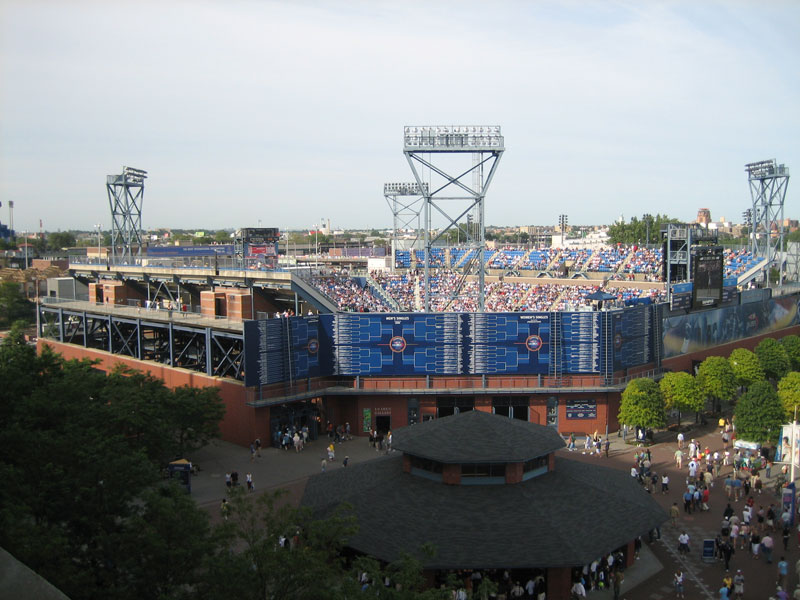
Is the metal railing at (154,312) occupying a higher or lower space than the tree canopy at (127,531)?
higher

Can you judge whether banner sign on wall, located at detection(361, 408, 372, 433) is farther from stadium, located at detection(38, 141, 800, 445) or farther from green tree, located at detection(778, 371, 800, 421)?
green tree, located at detection(778, 371, 800, 421)

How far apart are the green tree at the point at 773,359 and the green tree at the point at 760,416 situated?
1275 centimetres

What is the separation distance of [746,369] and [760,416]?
410 inches

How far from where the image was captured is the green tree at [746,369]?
43.4 metres

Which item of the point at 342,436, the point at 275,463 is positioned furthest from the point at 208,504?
the point at 342,436

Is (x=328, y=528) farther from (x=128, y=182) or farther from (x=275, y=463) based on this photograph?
(x=128, y=182)

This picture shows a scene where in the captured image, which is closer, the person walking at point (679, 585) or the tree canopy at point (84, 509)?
the tree canopy at point (84, 509)

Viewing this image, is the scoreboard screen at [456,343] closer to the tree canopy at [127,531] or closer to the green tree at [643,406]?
the green tree at [643,406]

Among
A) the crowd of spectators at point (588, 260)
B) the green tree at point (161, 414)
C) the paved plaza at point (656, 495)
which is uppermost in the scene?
the crowd of spectators at point (588, 260)

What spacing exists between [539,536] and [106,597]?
40.2 ft

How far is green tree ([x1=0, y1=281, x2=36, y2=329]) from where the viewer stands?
83438 mm

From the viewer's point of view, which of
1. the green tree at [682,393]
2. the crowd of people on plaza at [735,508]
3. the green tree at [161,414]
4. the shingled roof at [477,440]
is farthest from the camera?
the green tree at [682,393]

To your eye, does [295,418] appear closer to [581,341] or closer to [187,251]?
[581,341]

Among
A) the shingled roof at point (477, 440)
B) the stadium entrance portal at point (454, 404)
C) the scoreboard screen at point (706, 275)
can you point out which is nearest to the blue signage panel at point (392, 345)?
the stadium entrance portal at point (454, 404)
